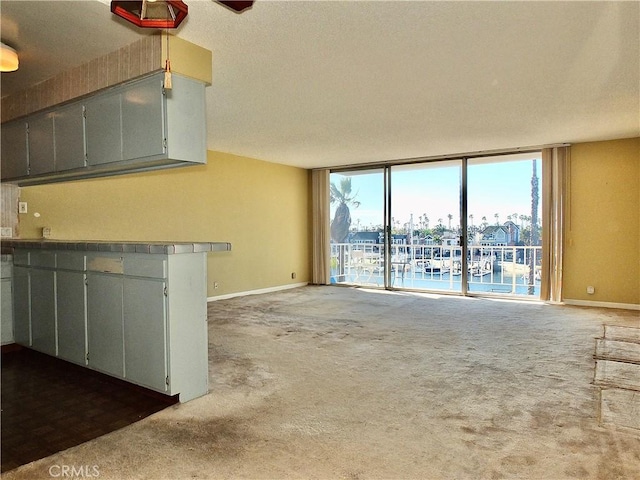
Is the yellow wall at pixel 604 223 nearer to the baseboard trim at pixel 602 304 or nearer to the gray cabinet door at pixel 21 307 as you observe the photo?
the baseboard trim at pixel 602 304

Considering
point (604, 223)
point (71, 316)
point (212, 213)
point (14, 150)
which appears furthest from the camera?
point (212, 213)

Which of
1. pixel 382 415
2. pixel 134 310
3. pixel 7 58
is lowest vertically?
pixel 382 415

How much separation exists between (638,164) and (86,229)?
7.34 m

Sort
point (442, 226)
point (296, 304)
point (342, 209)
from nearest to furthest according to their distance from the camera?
point (296, 304), point (442, 226), point (342, 209)

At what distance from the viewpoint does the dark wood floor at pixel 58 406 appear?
2160 mm

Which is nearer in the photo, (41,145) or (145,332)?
(145,332)

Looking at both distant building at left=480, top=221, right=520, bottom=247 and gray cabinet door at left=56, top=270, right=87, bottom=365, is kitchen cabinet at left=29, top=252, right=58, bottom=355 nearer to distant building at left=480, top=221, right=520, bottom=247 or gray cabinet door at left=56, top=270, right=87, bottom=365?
gray cabinet door at left=56, top=270, right=87, bottom=365

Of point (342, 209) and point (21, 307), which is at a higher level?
point (342, 209)

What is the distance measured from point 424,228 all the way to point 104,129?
6.33 metres

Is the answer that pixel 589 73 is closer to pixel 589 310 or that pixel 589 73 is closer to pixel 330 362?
pixel 330 362

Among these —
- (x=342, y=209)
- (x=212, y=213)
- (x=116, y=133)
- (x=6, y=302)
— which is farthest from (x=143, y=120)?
(x=342, y=209)

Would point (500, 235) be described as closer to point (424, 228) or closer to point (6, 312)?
point (424, 228)

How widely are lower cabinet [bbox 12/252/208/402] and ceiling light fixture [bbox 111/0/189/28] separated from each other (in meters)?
1.36

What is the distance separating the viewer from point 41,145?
3.74 m
